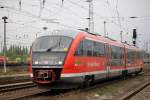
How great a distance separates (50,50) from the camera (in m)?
14.9

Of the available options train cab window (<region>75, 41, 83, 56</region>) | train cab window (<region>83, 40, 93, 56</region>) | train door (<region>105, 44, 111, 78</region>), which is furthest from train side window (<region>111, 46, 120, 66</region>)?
train cab window (<region>75, 41, 83, 56</region>)

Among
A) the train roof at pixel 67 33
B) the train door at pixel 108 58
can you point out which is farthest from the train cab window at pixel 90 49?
the train door at pixel 108 58

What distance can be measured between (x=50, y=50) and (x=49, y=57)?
0.42m

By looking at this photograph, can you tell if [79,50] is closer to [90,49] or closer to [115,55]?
[90,49]

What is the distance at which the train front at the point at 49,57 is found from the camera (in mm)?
14258

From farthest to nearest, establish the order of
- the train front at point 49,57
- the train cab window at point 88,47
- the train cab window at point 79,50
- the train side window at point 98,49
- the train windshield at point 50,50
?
the train side window at point 98,49 → the train cab window at point 88,47 → the train cab window at point 79,50 → the train windshield at point 50,50 → the train front at point 49,57

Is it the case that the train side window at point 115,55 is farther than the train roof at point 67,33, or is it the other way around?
the train side window at point 115,55

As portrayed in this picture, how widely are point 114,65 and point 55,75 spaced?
30.7 feet

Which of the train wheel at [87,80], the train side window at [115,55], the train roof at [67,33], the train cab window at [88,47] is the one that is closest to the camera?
the train roof at [67,33]

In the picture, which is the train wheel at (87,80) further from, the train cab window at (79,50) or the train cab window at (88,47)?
the train cab window at (79,50)

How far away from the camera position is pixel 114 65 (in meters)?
22.8

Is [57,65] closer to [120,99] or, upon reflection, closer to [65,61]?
[65,61]

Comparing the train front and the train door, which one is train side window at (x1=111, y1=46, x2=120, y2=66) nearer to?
the train door

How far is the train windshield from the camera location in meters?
14.5
